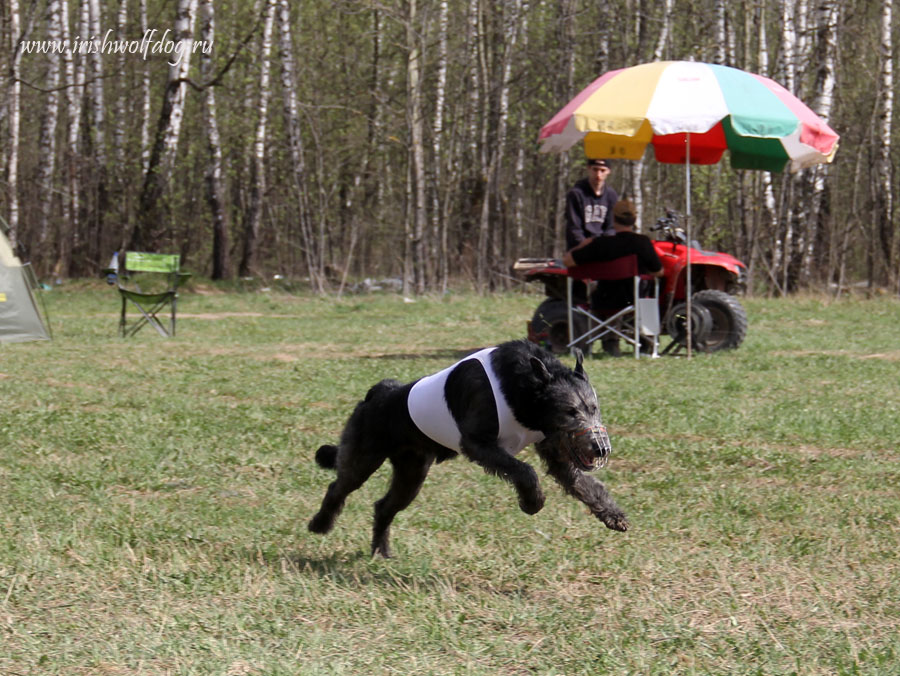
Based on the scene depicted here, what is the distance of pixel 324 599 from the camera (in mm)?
4523

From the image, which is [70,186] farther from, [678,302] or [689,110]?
[689,110]

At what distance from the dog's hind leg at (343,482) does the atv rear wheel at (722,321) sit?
842cm

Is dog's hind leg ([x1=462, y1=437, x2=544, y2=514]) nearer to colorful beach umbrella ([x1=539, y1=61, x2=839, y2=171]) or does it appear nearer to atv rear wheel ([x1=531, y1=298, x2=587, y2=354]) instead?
colorful beach umbrella ([x1=539, y1=61, x2=839, y2=171])

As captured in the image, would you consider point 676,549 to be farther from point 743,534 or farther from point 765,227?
point 765,227

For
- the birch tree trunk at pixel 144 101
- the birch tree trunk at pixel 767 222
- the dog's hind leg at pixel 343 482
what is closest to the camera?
the dog's hind leg at pixel 343 482

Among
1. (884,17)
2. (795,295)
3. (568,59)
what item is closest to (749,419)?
(795,295)

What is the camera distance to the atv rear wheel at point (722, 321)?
13.0 m

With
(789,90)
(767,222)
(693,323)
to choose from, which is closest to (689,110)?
(693,323)

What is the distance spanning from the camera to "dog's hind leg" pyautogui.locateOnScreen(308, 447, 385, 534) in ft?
16.5

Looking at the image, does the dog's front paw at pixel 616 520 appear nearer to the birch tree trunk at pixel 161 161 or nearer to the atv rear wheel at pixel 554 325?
the atv rear wheel at pixel 554 325

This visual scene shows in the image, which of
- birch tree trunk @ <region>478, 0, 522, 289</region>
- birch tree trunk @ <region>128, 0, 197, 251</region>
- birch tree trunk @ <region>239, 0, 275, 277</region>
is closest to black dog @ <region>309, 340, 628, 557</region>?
birch tree trunk @ <region>478, 0, 522, 289</region>

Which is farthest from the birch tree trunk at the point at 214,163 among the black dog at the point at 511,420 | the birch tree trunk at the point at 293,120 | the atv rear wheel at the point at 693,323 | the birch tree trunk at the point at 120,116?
the black dog at the point at 511,420

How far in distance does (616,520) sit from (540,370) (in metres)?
0.68

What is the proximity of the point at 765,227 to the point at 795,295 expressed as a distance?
2.85 metres
